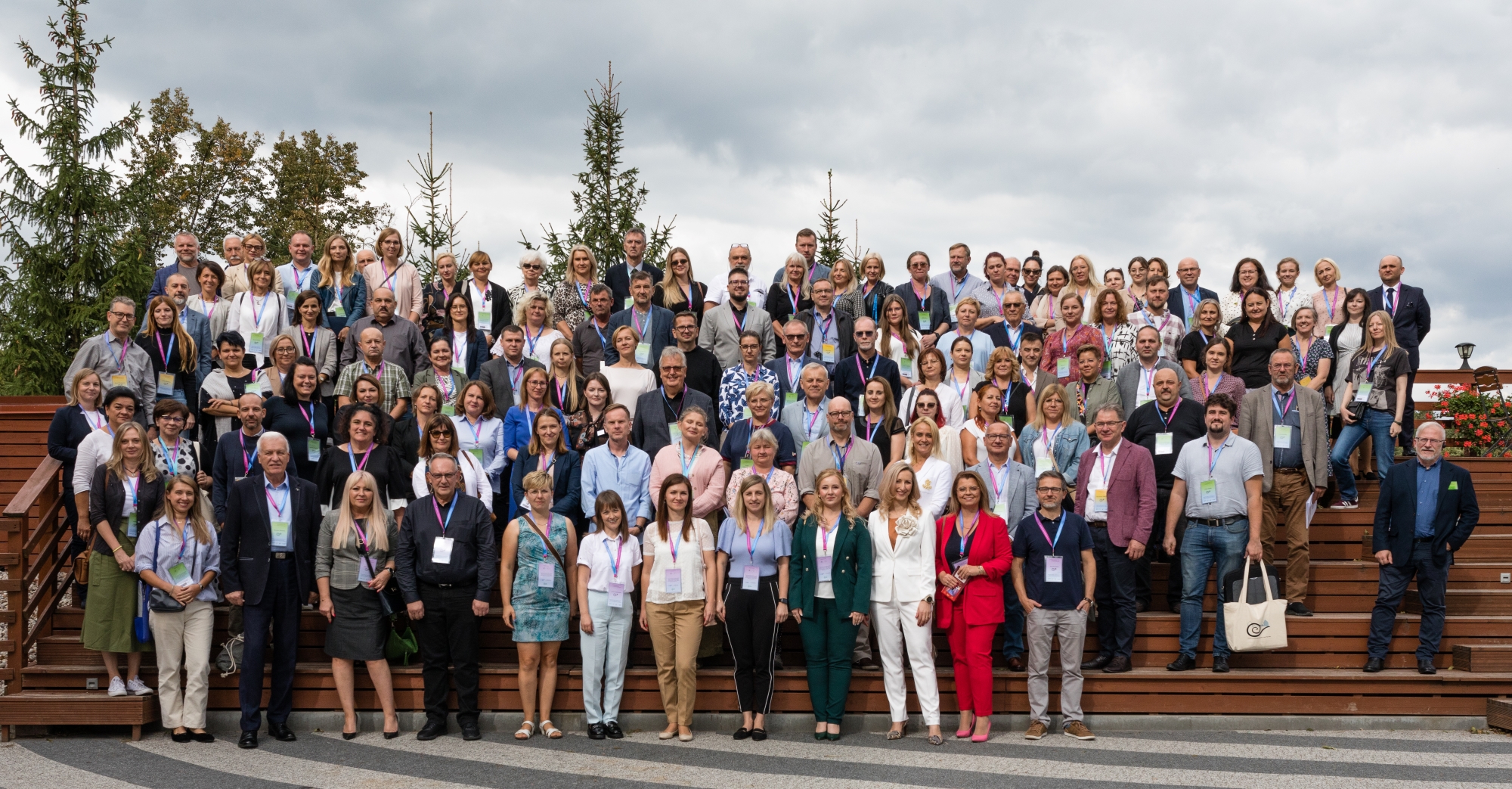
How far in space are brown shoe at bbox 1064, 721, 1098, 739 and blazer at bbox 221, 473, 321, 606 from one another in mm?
5218

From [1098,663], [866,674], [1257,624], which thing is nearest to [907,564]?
[866,674]

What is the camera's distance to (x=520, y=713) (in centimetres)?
730

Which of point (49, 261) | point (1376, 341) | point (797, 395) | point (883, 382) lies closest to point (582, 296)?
point (797, 395)

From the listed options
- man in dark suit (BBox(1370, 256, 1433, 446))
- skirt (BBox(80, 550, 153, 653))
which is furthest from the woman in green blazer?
man in dark suit (BBox(1370, 256, 1433, 446))

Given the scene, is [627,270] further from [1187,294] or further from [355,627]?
[1187,294]

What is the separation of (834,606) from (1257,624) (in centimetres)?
289

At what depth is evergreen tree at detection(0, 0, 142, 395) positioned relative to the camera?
17.3 meters

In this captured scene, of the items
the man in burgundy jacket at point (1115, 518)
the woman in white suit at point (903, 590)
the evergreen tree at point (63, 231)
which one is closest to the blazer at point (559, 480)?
the woman in white suit at point (903, 590)

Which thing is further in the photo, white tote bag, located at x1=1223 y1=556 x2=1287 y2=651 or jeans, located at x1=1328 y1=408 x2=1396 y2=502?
jeans, located at x1=1328 y1=408 x2=1396 y2=502

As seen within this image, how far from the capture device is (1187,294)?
35.1ft

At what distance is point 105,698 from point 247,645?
3.20ft

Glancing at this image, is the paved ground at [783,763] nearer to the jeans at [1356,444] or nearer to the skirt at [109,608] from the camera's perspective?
the skirt at [109,608]

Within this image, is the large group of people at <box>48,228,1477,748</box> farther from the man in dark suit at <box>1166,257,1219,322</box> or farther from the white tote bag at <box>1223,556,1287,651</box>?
the man in dark suit at <box>1166,257,1219,322</box>

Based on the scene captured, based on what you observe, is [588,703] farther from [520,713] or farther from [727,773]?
[727,773]
